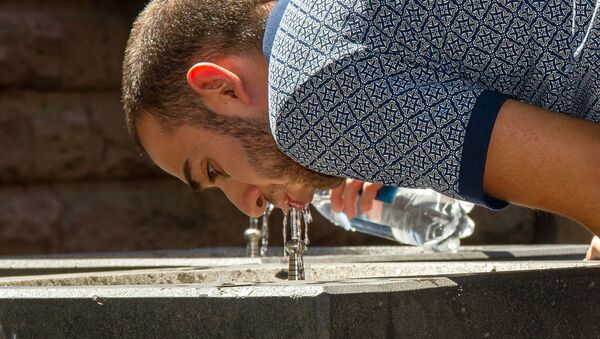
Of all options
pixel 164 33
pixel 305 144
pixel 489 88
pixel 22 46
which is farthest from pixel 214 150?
pixel 22 46

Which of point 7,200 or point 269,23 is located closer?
point 269,23

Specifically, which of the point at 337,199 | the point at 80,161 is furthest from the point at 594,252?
the point at 80,161

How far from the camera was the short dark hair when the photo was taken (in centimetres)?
212

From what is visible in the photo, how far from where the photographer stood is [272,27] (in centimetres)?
191

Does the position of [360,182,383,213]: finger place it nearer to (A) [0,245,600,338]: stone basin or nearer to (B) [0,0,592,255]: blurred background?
(A) [0,245,600,338]: stone basin

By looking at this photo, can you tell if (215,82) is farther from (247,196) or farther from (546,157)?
(546,157)

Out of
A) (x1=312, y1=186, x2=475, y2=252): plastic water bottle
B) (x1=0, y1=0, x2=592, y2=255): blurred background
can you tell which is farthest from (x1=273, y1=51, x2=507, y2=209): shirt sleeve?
(x1=0, y1=0, x2=592, y2=255): blurred background

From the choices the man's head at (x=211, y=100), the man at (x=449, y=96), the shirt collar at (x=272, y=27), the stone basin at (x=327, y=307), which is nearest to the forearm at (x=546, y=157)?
the man at (x=449, y=96)

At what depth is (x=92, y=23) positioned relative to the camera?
5016 mm

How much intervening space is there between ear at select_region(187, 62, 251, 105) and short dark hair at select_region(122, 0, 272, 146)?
0.09ft

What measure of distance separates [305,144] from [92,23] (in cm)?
337

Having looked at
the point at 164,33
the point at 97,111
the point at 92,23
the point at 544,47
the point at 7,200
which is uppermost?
the point at 92,23

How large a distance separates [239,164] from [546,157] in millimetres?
625

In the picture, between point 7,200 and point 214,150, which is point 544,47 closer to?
point 214,150
